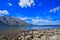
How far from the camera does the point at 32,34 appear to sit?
86.4 inches

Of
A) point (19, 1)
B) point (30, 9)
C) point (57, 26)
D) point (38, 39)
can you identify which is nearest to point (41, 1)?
point (30, 9)

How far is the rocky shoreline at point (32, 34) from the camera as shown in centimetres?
213

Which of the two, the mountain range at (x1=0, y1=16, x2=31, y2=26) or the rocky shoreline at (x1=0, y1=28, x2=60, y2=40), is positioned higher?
the mountain range at (x1=0, y1=16, x2=31, y2=26)

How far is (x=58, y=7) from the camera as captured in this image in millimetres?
2254

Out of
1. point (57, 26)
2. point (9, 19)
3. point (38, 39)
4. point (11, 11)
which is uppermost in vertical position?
point (11, 11)

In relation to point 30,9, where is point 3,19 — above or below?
below

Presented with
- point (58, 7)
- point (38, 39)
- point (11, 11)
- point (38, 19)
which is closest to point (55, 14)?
point (58, 7)

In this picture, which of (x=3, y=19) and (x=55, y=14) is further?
(x=55, y=14)

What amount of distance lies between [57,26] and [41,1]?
512 millimetres

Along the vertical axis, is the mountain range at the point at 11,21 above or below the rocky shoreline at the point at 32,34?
above

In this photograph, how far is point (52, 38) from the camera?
2.18m

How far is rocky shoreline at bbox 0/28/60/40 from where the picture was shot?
2.13 m

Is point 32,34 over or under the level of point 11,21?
under

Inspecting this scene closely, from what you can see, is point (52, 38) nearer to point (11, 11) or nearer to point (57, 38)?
point (57, 38)
